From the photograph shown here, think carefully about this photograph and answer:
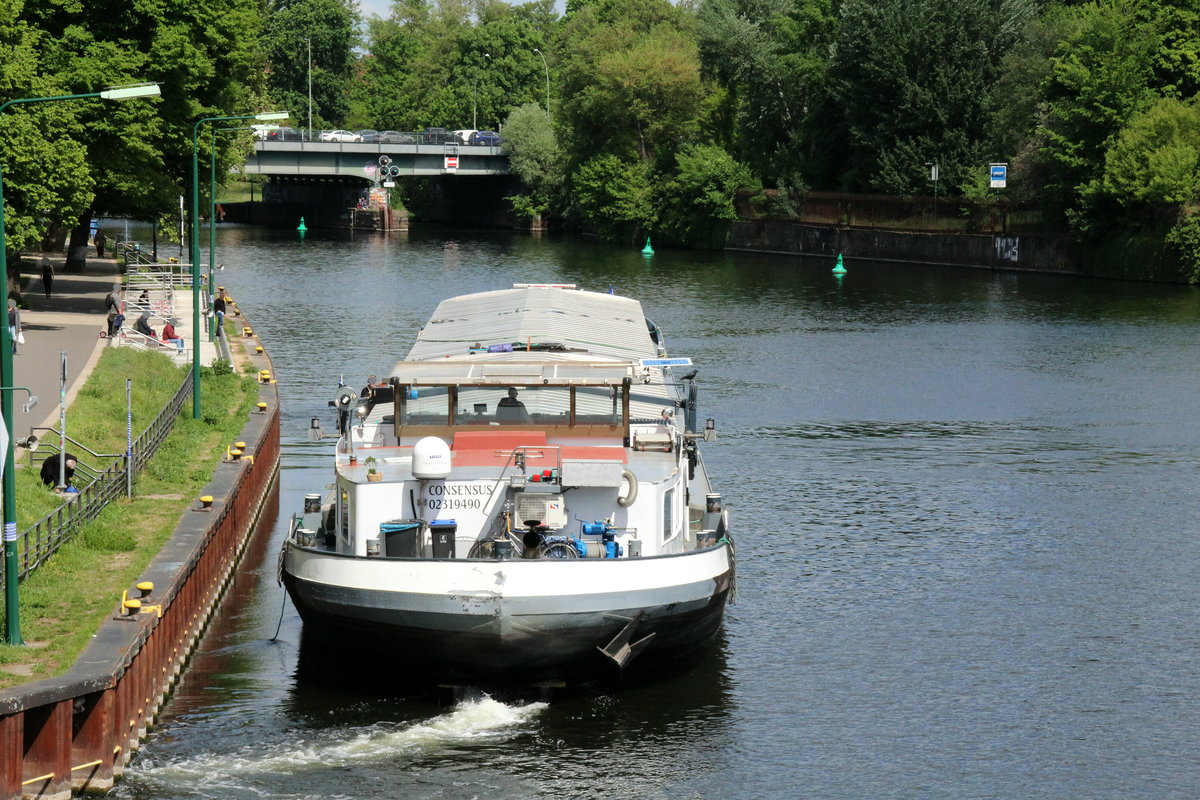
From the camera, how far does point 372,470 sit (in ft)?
93.4

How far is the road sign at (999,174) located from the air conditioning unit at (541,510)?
275 feet

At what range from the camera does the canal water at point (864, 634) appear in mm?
25109

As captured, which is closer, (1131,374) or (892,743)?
(892,743)

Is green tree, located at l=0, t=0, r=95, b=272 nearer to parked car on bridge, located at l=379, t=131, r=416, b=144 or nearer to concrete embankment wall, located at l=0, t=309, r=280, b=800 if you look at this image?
concrete embankment wall, located at l=0, t=309, r=280, b=800

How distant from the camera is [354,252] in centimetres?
12600

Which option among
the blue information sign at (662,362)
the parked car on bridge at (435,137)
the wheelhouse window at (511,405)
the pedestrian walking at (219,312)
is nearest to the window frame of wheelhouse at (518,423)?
the wheelhouse window at (511,405)

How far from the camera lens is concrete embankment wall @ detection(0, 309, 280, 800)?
21.6 m

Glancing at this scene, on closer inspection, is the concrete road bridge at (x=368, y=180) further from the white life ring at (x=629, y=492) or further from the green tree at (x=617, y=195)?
the white life ring at (x=629, y=492)

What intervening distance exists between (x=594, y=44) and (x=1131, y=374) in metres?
84.8

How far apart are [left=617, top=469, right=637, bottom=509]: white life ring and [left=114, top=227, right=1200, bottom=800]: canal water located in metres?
3.25

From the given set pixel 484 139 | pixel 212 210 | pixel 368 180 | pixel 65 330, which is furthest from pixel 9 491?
pixel 484 139

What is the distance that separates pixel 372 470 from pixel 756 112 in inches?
3957

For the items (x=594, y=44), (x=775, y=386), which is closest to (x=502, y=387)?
(x=775, y=386)

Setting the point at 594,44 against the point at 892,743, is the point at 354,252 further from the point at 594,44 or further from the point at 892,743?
the point at 892,743
